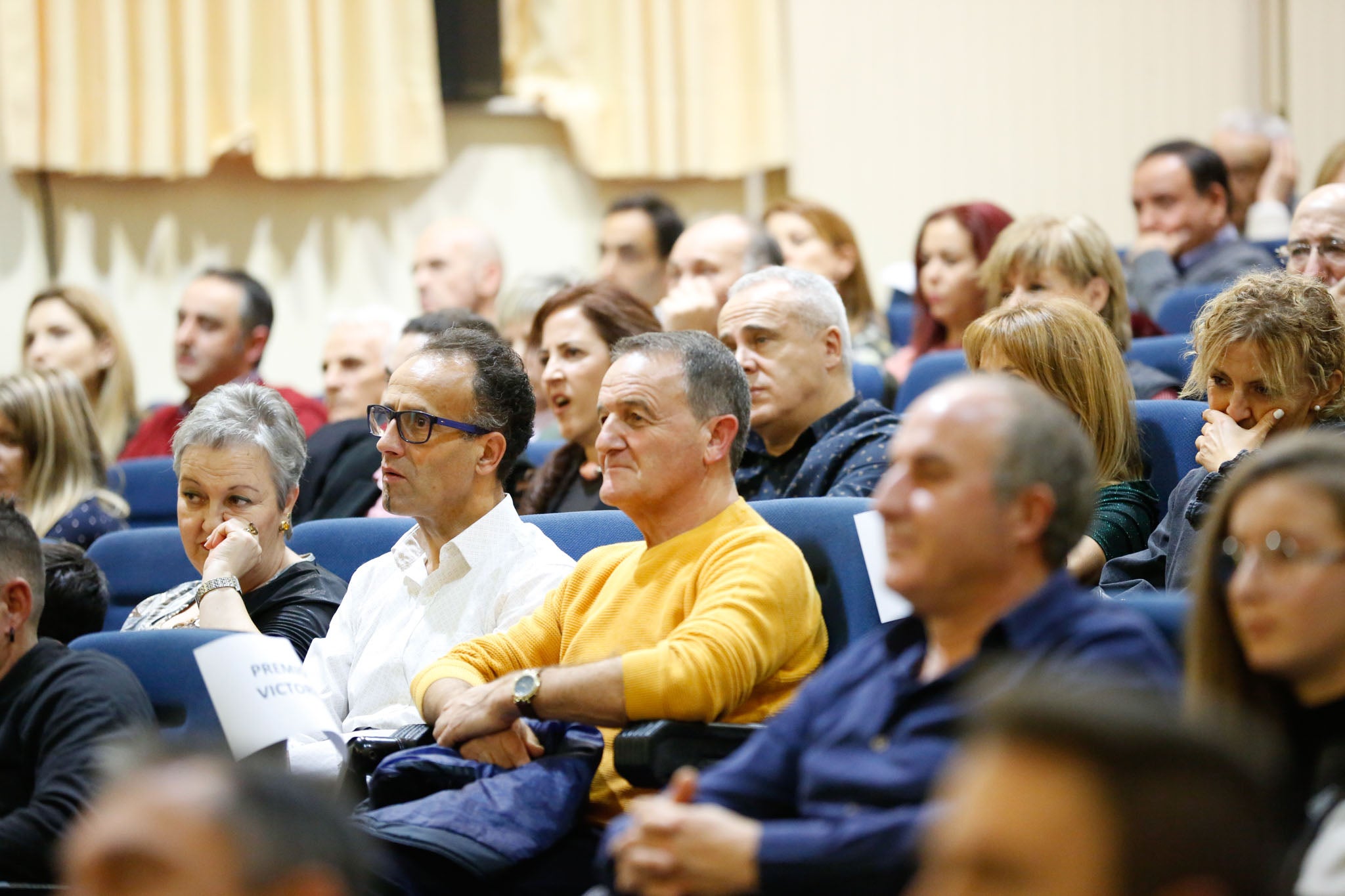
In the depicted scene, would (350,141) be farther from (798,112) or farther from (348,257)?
(798,112)

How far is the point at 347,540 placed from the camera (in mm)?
2846

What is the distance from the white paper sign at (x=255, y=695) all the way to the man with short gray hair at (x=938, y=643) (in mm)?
639

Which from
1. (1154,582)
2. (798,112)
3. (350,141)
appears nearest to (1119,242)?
(798,112)

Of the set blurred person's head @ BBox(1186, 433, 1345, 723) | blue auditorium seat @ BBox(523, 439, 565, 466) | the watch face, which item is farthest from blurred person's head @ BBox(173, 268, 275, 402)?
blurred person's head @ BBox(1186, 433, 1345, 723)

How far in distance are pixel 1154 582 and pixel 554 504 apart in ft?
4.42

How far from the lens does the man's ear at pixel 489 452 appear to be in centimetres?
254

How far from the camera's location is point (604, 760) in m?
2.08

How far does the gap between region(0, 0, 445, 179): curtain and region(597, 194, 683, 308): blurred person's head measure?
1.11 meters

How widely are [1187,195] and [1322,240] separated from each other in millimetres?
1489

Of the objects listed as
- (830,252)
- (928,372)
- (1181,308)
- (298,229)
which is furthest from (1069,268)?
(298,229)

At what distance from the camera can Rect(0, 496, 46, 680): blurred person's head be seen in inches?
81.1

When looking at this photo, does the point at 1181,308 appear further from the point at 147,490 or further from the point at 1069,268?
the point at 147,490

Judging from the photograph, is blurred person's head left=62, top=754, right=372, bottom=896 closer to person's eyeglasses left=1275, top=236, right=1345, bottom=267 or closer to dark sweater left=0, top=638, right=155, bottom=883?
dark sweater left=0, top=638, right=155, bottom=883

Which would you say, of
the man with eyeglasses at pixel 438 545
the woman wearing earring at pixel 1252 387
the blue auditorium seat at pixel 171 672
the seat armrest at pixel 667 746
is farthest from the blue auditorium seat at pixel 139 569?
the woman wearing earring at pixel 1252 387
